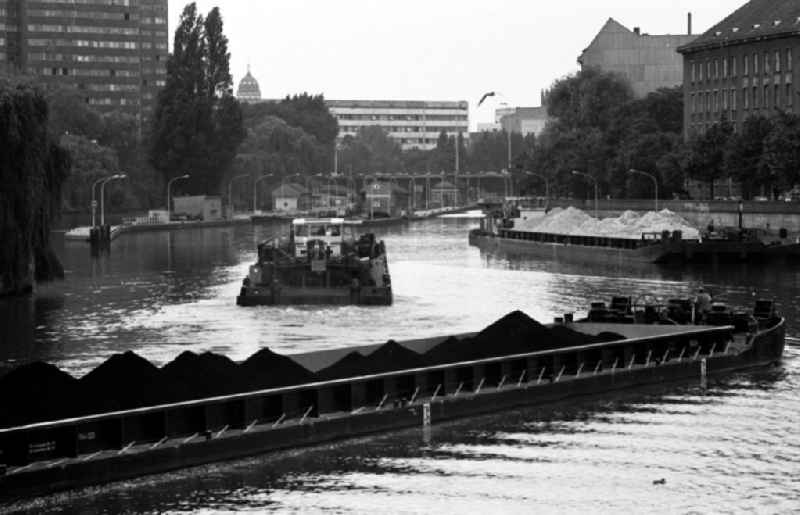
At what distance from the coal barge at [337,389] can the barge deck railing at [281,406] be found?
29mm

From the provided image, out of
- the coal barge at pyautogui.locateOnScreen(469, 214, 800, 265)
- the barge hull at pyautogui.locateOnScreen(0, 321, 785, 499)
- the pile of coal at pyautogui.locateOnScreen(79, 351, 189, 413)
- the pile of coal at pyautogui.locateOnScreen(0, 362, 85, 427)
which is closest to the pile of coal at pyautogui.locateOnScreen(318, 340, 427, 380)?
the barge hull at pyautogui.locateOnScreen(0, 321, 785, 499)

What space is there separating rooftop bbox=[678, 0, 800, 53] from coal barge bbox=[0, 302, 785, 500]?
4227 inches

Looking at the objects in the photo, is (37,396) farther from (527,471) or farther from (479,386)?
(479,386)

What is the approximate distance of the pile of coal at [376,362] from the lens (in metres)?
37.3

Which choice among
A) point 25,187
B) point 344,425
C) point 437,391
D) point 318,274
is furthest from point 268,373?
point 318,274

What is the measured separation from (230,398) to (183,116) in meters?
152

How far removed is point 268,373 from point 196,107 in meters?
150

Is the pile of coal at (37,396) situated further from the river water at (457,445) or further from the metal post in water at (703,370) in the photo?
the metal post in water at (703,370)

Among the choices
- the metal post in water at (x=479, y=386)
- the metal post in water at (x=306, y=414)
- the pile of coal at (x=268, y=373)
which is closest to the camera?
the metal post in water at (x=306, y=414)

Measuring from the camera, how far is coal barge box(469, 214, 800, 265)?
11800 centimetres

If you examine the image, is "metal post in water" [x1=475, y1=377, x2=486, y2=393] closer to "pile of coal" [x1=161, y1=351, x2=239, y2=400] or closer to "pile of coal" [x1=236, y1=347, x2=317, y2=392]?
"pile of coal" [x1=236, y1=347, x2=317, y2=392]

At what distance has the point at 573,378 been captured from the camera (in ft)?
138

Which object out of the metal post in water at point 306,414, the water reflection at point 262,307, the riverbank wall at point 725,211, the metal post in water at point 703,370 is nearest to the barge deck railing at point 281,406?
the metal post in water at point 306,414

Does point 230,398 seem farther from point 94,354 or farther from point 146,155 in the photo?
point 146,155
